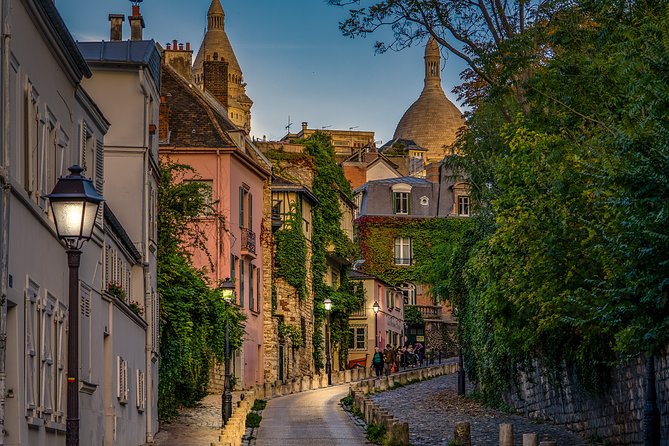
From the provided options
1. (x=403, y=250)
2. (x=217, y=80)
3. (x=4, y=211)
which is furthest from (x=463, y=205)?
(x=4, y=211)

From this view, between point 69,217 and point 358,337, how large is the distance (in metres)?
73.2

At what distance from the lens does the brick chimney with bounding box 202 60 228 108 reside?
60.9m

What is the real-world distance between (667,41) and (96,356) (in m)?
10.2

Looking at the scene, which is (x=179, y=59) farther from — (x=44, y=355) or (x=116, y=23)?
(x=44, y=355)

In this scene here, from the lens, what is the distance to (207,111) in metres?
50.9

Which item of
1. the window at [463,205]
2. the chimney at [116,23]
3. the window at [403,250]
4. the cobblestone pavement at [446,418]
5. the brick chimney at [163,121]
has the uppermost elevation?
the window at [463,205]

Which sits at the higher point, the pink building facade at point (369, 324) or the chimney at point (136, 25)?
the chimney at point (136, 25)

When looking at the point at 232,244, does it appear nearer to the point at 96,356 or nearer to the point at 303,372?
the point at 303,372

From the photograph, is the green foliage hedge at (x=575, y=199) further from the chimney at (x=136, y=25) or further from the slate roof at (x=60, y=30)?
the chimney at (x=136, y=25)

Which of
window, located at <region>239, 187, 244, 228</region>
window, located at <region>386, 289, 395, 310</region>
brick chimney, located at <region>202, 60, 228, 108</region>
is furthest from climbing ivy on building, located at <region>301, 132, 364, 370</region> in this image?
window, located at <region>386, 289, 395, 310</region>

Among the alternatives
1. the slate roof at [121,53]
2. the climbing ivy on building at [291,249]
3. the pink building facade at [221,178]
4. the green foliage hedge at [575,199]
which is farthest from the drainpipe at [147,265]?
the climbing ivy on building at [291,249]

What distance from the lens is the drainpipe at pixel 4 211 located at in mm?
13945

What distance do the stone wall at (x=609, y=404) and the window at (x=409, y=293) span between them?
60.0m

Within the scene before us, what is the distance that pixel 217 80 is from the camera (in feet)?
201
